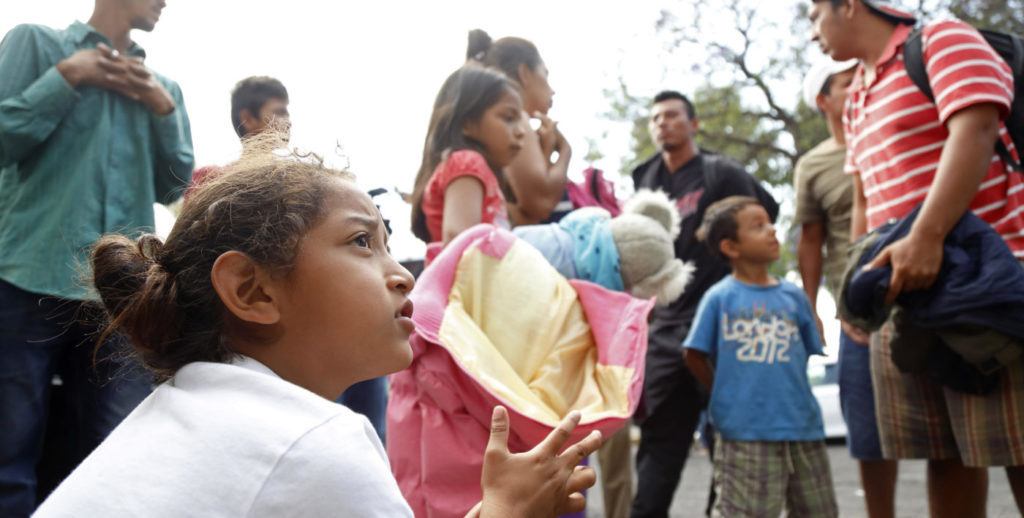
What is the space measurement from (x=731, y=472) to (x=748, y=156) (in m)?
13.2

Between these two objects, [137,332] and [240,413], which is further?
[137,332]

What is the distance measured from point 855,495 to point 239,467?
5.77 metres

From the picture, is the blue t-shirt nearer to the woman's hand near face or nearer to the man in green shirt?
the woman's hand near face

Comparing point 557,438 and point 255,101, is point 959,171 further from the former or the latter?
point 255,101

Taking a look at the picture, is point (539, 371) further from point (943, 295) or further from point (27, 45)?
point (27, 45)

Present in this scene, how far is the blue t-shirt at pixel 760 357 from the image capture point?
11.3ft

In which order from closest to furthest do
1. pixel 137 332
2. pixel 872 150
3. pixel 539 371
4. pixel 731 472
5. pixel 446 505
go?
pixel 137 332
pixel 446 505
pixel 539 371
pixel 872 150
pixel 731 472

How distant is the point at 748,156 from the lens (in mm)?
15906

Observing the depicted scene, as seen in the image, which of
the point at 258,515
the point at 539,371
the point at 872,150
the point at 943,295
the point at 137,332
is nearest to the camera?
the point at 258,515

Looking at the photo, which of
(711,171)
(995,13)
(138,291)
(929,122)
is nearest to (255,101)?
(711,171)

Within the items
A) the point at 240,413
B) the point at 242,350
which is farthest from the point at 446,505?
the point at 240,413

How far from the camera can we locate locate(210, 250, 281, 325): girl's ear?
1393 mm

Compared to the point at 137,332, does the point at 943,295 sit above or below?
below

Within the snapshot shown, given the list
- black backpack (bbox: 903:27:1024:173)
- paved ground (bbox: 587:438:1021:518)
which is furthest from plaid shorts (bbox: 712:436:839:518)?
paved ground (bbox: 587:438:1021:518)
